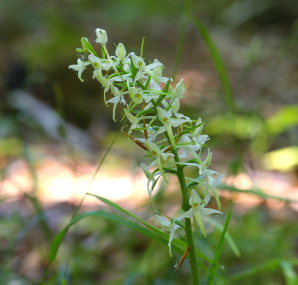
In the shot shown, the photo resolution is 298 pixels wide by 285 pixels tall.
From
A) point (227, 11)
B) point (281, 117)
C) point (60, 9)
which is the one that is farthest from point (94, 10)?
point (281, 117)

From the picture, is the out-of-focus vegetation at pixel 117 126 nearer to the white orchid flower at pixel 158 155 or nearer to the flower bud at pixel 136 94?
the white orchid flower at pixel 158 155

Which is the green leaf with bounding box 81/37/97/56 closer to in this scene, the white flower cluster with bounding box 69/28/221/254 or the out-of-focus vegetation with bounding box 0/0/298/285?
the white flower cluster with bounding box 69/28/221/254

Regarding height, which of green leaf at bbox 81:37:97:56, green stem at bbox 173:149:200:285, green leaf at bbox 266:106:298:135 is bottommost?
green stem at bbox 173:149:200:285

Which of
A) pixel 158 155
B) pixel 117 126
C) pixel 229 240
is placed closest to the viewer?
pixel 158 155

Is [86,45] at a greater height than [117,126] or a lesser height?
lesser

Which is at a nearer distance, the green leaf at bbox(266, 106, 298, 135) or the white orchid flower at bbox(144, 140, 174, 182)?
the white orchid flower at bbox(144, 140, 174, 182)

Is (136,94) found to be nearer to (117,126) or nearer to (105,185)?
(105,185)

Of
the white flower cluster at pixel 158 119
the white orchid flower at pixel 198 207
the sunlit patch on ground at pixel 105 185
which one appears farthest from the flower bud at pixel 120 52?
the sunlit patch on ground at pixel 105 185

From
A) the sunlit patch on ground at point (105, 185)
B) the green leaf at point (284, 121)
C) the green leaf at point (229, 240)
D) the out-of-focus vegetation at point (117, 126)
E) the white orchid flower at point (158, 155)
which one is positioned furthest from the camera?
the green leaf at point (284, 121)

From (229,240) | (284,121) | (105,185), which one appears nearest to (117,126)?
(105,185)

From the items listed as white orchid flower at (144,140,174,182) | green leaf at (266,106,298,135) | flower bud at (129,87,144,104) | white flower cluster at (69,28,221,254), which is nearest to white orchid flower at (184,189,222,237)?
white flower cluster at (69,28,221,254)
